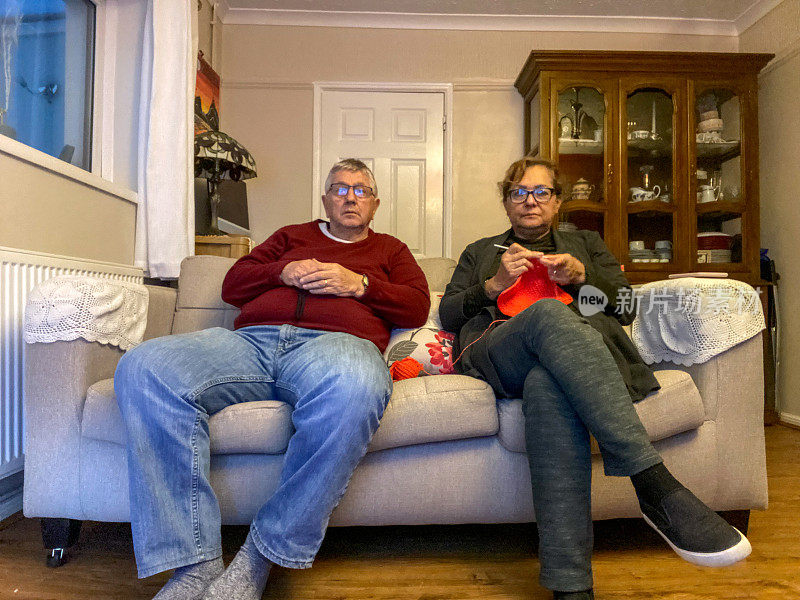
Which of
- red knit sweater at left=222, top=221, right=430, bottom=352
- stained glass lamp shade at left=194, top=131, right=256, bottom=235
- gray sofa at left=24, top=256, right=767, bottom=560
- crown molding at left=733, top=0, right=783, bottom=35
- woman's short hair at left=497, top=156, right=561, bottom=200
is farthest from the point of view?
crown molding at left=733, top=0, right=783, bottom=35

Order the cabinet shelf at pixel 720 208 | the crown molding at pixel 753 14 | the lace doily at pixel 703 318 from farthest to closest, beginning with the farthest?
1. the crown molding at pixel 753 14
2. the cabinet shelf at pixel 720 208
3. the lace doily at pixel 703 318

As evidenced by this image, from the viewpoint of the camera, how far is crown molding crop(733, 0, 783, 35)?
137 inches

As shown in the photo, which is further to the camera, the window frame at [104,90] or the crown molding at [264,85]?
the crown molding at [264,85]

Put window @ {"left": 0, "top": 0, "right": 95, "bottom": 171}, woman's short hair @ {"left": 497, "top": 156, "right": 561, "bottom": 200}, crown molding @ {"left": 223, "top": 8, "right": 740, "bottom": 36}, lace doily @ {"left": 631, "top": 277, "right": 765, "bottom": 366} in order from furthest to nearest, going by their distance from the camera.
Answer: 1. crown molding @ {"left": 223, "top": 8, "right": 740, "bottom": 36}
2. window @ {"left": 0, "top": 0, "right": 95, "bottom": 171}
3. woman's short hair @ {"left": 497, "top": 156, "right": 561, "bottom": 200}
4. lace doily @ {"left": 631, "top": 277, "right": 765, "bottom": 366}

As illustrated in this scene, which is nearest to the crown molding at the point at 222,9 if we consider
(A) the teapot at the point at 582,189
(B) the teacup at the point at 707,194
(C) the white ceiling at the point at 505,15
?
(C) the white ceiling at the point at 505,15

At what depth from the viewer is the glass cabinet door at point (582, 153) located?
3.41 meters

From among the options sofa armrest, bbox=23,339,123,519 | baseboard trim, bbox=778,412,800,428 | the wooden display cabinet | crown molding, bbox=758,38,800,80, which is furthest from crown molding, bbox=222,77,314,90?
baseboard trim, bbox=778,412,800,428

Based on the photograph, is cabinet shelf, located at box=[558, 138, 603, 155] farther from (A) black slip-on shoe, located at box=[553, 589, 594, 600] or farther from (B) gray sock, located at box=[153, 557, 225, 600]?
(B) gray sock, located at box=[153, 557, 225, 600]

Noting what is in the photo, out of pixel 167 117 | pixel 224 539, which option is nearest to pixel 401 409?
pixel 224 539

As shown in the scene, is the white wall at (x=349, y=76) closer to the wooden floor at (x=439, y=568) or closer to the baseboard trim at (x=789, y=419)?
the baseboard trim at (x=789, y=419)

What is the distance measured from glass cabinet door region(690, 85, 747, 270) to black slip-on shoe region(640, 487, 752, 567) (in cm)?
268

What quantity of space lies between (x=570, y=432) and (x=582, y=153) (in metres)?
2.64

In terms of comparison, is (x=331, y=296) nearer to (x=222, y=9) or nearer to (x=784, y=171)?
(x=222, y=9)

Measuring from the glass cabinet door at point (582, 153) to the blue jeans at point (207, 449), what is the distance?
2490mm
